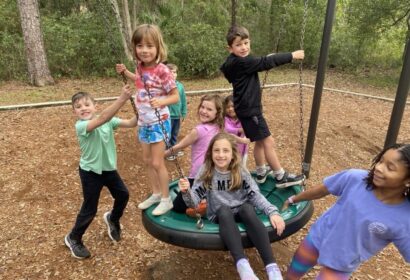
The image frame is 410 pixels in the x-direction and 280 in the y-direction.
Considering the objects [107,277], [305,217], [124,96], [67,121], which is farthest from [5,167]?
[305,217]

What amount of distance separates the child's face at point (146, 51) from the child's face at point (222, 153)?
74 cm

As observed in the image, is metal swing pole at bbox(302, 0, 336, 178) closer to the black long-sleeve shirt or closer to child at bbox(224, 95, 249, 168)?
child at bbox(224, 95, 249, 168)

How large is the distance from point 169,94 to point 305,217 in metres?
1.35

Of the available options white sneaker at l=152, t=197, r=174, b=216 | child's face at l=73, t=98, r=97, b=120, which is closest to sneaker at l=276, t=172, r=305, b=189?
white sneaker at l=152, t=197, r=174, b=216

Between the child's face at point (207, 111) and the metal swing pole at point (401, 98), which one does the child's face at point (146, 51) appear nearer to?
the child's face at point (207, 111)

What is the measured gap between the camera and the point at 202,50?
10.2 meters

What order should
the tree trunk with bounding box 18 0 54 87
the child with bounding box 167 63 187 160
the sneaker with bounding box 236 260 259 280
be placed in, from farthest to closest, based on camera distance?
the tree trunk with bounding box 18 0 54 87, the child with bounding box 167 63 187 160, the sneaker with bounding box 236 260 259 280

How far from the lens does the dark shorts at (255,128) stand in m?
3.38

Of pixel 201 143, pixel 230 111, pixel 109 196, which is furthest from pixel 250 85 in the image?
pixel 109 196

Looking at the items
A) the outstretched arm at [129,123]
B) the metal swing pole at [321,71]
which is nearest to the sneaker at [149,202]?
the outstretched arm at [129,123]

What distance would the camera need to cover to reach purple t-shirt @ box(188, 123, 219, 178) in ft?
11.1

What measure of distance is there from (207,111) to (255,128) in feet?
1.43

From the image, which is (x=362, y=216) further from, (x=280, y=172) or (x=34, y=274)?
(x=34, y=274)

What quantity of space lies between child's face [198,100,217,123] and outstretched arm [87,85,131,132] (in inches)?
33.0
